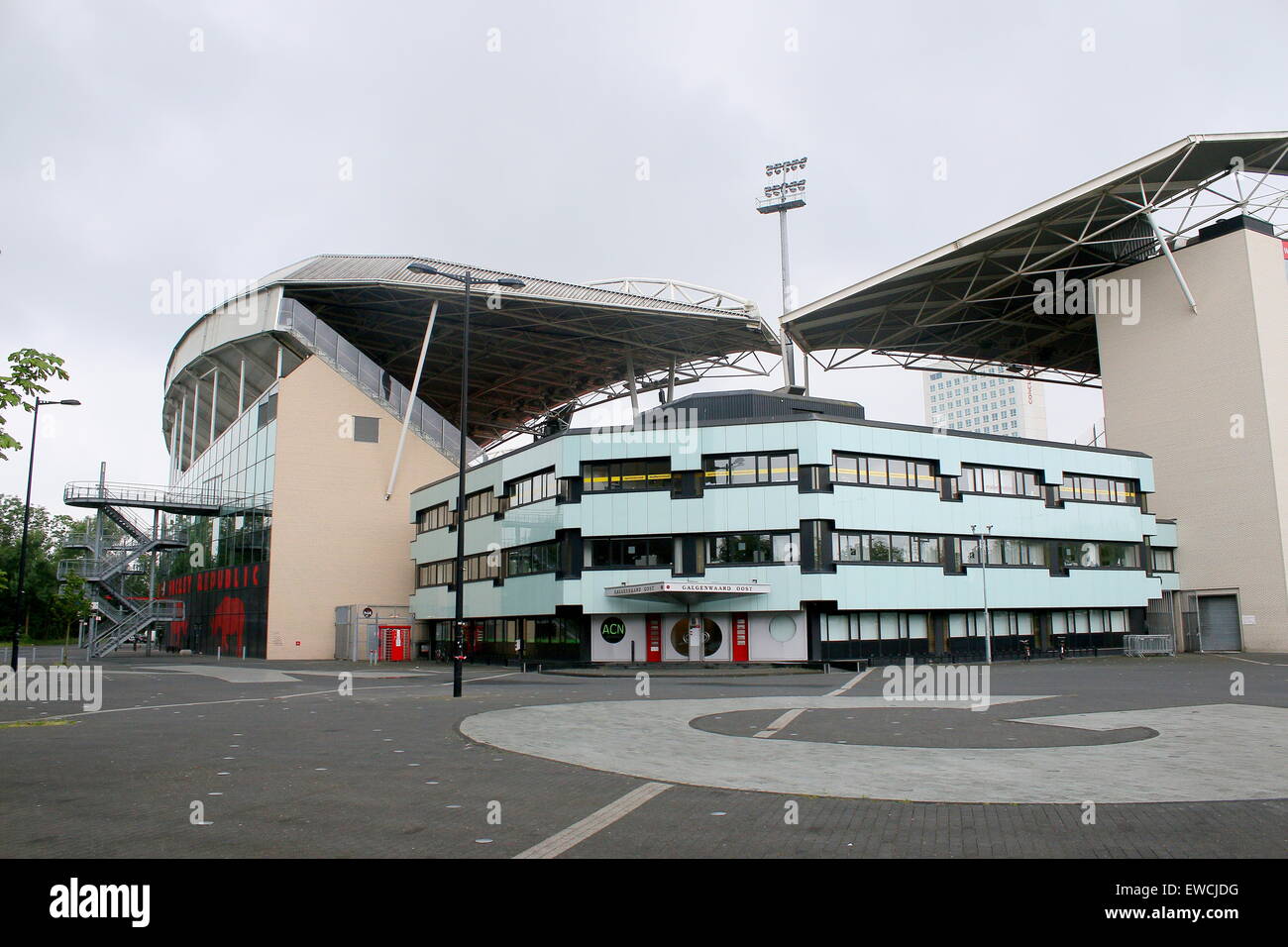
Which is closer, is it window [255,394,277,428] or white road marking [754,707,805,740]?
white road marking [754,707,805,740]

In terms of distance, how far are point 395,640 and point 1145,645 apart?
4284 cm

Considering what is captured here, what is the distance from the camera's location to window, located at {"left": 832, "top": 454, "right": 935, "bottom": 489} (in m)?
46.5

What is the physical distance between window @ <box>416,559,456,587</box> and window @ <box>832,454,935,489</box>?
2395 centimetres

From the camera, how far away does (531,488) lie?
50.9 meters

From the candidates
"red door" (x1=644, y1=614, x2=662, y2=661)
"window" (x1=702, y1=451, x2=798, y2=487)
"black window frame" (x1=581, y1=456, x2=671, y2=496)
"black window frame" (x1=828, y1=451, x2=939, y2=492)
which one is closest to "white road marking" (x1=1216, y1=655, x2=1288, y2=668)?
"black window frame" (x1=828, y1=451, x2=939, y2=492)

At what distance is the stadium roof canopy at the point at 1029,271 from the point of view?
51.2 metres

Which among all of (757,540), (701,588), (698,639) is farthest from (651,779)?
(698,639)

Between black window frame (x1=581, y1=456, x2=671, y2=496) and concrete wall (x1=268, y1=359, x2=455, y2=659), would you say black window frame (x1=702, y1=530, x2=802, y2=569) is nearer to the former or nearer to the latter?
black window frame (x1=581, y1=456, x2=671, y2=496)

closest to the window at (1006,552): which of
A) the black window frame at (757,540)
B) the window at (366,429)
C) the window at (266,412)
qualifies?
the black window frame at (757,540)

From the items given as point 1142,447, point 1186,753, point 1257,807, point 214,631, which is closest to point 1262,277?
point 1142,447

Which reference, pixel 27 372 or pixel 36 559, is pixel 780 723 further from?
pixel 36 559
